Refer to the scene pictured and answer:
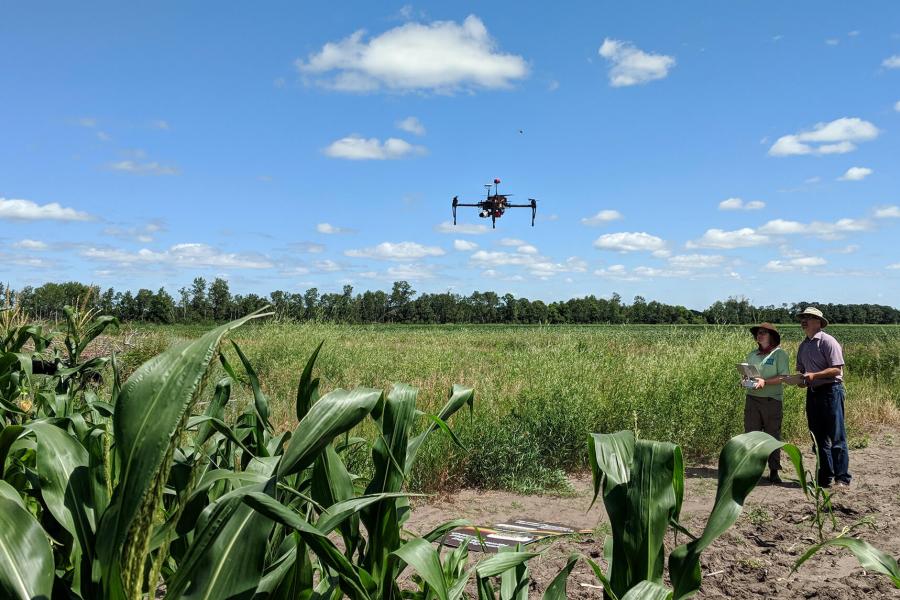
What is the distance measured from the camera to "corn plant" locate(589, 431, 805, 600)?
4.63 feet

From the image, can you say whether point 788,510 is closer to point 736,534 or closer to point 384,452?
point 736,534

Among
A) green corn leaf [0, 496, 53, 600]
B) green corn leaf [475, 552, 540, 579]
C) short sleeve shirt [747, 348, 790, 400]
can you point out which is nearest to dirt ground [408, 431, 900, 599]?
short sleeve shirt [747, 348, 790, 400]

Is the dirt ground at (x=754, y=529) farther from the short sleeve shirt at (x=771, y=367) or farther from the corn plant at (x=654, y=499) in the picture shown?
the corn plant at (x=654, y=499)

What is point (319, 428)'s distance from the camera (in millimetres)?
1116

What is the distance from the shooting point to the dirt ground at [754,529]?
366cm

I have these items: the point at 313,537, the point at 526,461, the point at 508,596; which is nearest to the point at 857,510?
the point at 526,461

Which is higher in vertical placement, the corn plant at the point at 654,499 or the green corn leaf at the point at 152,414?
the green corn leaf at the point at 152,414

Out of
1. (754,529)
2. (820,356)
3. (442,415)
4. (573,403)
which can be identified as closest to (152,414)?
(442,415)

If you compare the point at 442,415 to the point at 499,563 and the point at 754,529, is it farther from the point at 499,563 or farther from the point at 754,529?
the point at 754,529

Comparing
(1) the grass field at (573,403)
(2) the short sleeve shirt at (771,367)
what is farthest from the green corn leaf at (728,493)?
(2) the short sleeve shirt at (771,367)

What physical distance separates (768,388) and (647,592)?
20.5 feet

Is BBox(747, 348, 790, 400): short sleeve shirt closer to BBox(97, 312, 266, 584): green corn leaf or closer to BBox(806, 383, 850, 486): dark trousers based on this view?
BBox(806, 383, 850, 486): dark trousers

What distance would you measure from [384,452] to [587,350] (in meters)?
10.2

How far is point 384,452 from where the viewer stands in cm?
156
